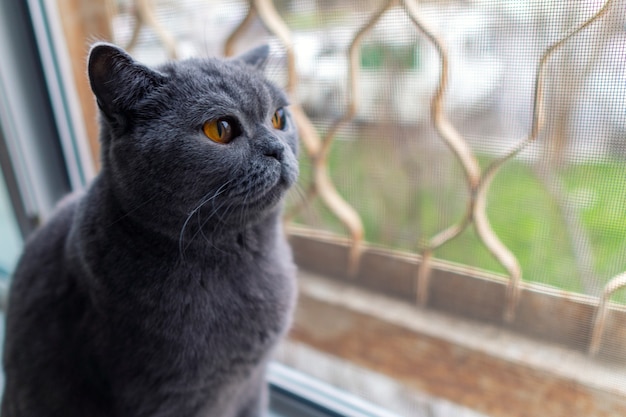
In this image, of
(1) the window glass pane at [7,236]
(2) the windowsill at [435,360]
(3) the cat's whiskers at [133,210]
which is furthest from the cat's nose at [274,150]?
(1) the window glass pane at [7,236]

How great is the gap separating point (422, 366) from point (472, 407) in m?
0.10

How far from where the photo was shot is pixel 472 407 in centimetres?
74

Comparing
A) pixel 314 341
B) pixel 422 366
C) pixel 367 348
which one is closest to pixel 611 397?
pixel 422 366

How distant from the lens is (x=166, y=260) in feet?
1.77

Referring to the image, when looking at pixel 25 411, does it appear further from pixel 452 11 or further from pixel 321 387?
pixel 452 11

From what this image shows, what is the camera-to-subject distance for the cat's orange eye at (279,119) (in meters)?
0.57

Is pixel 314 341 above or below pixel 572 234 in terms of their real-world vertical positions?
below

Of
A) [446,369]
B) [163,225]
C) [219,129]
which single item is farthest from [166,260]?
[446,369]

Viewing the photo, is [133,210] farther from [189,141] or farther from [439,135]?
[439,135]

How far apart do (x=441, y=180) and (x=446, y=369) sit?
12.3 inches

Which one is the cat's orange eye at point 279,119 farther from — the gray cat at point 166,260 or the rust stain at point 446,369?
the rust stain at point 446,369

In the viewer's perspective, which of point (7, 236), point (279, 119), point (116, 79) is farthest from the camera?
point (7, 236)

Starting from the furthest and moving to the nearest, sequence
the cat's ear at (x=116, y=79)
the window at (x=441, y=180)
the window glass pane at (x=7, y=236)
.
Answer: the window glass pane at (x=7, y=236)
the window at (x=441, y=180)
the cat's ear at (x=116, y=79)

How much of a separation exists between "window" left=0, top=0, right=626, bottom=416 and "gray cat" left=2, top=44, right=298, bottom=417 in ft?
0.60
